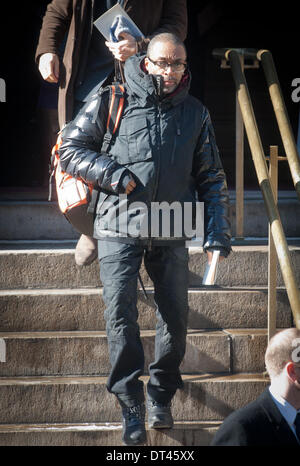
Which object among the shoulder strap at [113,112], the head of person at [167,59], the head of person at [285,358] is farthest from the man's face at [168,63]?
the head of person at [285,358]

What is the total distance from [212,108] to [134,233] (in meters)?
4.48

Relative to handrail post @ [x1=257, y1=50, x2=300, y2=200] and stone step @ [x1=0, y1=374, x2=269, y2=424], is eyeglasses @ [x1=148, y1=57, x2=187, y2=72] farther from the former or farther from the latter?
stone step @ [x1=0, y1=374, x2=269, y2=424]

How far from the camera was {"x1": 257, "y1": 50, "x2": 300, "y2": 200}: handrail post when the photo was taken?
13.3ft

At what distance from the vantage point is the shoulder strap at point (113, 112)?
3605 millimetres

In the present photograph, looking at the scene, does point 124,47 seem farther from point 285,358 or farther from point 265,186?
point 285,358

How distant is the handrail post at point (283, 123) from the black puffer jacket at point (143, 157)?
0.56m

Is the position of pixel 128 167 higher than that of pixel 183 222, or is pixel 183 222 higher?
pixel 128 167

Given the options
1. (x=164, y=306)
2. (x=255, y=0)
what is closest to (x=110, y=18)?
(x=164, y=306)

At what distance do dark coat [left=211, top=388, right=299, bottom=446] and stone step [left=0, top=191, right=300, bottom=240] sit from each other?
→ 9.21 feet

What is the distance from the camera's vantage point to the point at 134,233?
11.6ft

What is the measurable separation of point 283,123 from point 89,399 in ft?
5.88

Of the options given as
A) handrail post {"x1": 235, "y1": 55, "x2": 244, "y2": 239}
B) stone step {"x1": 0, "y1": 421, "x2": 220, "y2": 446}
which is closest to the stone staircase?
stone step {"x1": 0, "y1": 421, "x2": 220, "y2": 446}

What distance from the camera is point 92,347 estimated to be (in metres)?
4.11

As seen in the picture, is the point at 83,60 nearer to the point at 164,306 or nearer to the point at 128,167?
the point at 128,167
